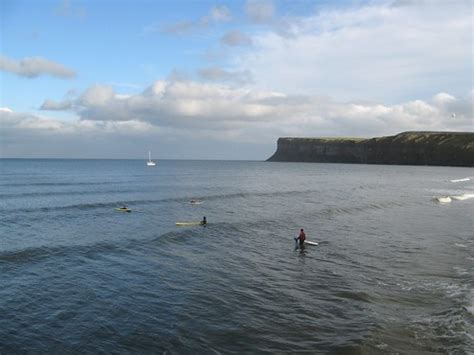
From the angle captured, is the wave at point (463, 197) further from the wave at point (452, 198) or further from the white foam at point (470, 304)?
the white foam at point (470, 304)

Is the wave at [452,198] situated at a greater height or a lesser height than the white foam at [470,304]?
greater

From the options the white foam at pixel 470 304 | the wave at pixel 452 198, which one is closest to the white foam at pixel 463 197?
the wave at pixel 452 198

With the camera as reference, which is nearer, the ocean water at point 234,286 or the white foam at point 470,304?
the ocean water at point 234,286

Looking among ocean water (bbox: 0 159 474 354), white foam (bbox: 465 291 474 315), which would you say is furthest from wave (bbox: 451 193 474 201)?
white foam (bbox: 465 291 474 315)

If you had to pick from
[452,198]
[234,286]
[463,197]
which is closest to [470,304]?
[234,286]

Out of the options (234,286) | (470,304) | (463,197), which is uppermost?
(463,197)

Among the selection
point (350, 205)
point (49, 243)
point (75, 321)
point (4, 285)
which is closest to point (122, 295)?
point (75, 321)

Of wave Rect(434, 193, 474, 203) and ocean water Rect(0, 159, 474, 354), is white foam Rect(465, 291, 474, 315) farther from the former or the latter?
wave Rect(434, 193, 474, 203)

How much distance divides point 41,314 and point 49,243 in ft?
52.8

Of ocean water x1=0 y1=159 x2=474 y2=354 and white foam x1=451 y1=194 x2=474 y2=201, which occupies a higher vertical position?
white foam x1=451 y1=194 x2=474 y2=201

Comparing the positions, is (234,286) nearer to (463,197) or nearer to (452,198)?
(452,198)

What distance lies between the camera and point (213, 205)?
204ft

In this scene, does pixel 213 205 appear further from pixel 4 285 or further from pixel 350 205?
pixel 4 285

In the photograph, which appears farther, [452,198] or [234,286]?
[452,198]
